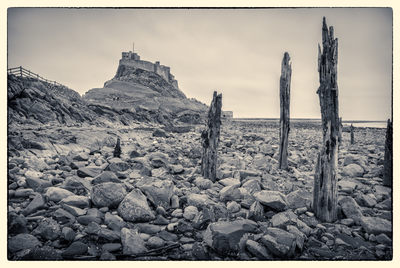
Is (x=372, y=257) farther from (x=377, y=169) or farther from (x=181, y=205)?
(x=377, y=169)

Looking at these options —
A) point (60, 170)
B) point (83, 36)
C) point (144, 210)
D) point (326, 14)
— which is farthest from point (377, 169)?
point (60, 170)

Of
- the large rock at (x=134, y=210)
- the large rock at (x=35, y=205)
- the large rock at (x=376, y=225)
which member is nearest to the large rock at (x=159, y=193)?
the large rock at (x=134, y=210)

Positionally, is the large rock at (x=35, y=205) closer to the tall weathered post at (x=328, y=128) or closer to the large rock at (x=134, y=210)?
the large rock at (x=134, y=210)

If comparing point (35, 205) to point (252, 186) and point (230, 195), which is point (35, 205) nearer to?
point (230, 195)

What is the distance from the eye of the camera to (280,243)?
8.03 feet

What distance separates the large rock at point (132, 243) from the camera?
245 centimetres

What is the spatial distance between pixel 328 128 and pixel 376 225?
1468 mm

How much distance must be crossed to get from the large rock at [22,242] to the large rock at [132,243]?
100 centimetres

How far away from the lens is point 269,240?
8.16 ft

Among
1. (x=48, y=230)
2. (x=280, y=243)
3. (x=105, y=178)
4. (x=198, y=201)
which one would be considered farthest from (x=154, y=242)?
(x=105, y=178)

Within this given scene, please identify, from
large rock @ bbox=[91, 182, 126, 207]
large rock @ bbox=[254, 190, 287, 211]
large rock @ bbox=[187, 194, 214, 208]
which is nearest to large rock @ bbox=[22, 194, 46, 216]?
large rock @ bbox=[91, 182, 126, 207]

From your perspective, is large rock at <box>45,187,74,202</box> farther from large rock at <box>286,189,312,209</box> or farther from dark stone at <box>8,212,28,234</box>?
large rock at <box>286,189,312,209</box>

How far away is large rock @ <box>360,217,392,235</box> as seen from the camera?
281 cm

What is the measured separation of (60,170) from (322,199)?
5346mm
